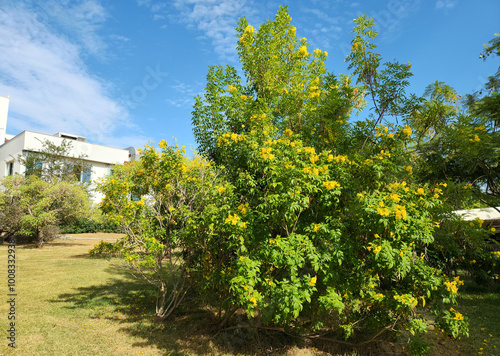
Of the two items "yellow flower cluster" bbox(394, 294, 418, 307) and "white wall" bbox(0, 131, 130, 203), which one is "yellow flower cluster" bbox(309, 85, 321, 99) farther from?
"white wall" bbox(0, 131, 130, 203)

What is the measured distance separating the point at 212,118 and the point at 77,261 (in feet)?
31.9

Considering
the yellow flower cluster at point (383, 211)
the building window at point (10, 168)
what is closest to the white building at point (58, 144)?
the building window at point (10, 168)

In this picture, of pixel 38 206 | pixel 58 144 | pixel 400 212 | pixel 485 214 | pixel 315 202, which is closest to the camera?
pixel 400 212

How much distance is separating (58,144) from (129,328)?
72.6 ft

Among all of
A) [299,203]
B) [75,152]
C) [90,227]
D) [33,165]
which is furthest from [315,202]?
[75,152]

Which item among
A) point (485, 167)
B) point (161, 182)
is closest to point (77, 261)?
point (161, 182)

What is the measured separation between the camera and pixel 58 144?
76.1ft

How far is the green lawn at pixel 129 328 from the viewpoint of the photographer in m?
4.64

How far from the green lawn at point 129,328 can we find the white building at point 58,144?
50.5 feet

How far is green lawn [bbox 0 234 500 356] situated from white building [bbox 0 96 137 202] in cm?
1539

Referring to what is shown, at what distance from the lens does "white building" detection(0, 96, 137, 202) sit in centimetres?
2245

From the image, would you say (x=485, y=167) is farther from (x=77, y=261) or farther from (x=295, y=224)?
(x=77, y=261)

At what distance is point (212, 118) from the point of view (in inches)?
218

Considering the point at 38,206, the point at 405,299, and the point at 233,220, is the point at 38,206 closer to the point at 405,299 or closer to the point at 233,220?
the point at 233,220
